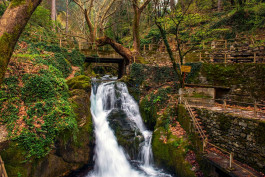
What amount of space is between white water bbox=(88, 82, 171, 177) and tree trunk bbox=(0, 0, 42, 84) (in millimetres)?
6303

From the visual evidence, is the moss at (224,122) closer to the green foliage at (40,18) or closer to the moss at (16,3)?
the moss at (16,3)

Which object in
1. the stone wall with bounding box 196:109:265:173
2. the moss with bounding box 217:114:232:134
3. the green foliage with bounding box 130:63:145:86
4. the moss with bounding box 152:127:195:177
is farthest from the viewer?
the green foliage with bounding box 130:63:145:86

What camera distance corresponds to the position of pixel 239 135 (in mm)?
6582

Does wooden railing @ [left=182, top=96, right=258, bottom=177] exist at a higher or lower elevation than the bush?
lower

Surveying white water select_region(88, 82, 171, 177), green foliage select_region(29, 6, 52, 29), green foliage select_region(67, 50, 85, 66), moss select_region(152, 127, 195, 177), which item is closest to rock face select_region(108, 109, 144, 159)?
white water select_region(88, 82, 171, 177)

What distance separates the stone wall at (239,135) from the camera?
19.2 feet

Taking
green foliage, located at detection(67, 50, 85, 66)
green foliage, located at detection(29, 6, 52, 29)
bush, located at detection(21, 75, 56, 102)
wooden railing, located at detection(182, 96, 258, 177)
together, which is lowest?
wooden railing, located at detection(182, 96, 258, 177)

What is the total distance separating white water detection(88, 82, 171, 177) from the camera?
8492 millimetres

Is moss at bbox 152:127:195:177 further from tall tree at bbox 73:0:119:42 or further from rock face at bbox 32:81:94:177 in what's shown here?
tall tree at bbox 73:0:119:42

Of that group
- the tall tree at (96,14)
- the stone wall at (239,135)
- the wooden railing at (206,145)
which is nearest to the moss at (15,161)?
the wooden railing at (206,145)

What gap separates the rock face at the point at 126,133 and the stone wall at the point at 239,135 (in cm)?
433

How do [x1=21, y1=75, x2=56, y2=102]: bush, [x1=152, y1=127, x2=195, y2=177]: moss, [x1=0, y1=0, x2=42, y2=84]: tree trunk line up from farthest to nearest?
[x1=21, y1=75, x2=56, y2=102]: bush
[x1=152, y1=127, x2=195, y2=177]: moss
[x1=0, y1=0, x2=42, y2=84]: tree trunk

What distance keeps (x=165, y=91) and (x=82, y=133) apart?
281 inches

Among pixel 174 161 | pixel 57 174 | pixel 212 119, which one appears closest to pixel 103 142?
pixel 57 174
